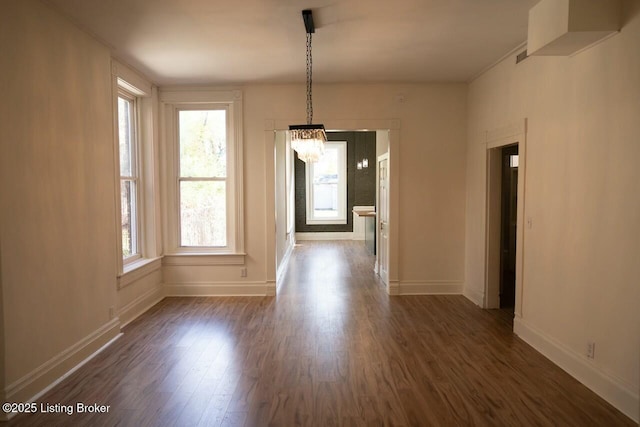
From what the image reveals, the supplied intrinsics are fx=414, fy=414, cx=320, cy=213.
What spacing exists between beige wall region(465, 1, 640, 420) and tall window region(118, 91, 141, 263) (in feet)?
14.7

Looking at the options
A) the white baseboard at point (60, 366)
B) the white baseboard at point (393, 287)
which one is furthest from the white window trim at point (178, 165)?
the white baseboard at point (393, 287)

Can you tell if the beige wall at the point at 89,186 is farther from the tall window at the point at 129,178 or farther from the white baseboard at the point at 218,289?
the tall window at the point at 129,178

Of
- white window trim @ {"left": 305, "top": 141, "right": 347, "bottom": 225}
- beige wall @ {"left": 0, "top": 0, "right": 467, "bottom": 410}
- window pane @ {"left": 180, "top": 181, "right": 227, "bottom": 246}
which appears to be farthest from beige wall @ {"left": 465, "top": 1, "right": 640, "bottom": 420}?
white window trim @ {"left": 305, "top": 141, "right": 347, "bottom": 225}

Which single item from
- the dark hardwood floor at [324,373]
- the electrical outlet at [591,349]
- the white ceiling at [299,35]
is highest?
the white ceiling at [299,35]

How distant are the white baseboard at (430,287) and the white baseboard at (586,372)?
1702mm

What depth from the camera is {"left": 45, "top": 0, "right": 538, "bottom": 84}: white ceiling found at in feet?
10.8

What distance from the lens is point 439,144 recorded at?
5.81m

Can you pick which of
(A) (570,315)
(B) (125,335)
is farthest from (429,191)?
(B) (125,335)

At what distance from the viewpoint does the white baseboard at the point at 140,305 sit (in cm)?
458

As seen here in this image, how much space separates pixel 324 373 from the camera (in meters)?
3.35

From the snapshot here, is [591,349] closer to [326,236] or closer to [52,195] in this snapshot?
[52,195]

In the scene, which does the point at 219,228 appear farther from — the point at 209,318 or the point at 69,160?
the point at 69,160

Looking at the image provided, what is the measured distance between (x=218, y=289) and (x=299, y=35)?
3623mm

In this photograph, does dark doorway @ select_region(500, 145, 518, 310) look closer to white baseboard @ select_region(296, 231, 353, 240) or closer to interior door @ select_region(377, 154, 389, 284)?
interior door @ select_region(377, 154, 389, 284)
